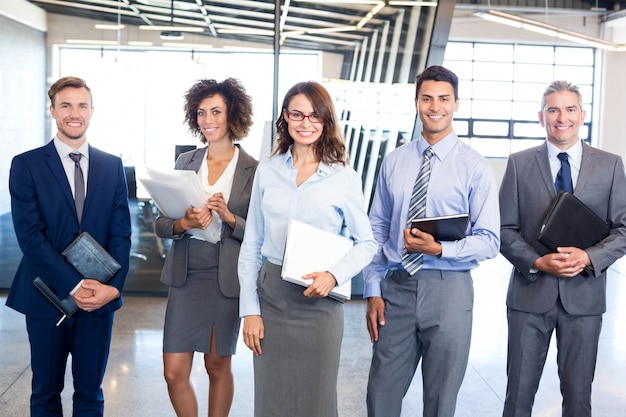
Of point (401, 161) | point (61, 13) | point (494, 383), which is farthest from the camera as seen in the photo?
point (61, 13)

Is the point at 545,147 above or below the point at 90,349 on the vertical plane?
above

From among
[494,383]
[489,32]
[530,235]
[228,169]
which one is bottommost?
[494,383]

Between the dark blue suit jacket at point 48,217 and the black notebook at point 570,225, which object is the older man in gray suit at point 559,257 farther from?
the dark blue suit jacket at point 48,217

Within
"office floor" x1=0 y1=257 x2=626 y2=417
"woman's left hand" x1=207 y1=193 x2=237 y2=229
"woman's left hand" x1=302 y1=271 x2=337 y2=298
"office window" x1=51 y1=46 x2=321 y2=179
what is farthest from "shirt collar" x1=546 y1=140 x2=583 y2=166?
"office window" x1=51 y1=46 x2=321 y2=179

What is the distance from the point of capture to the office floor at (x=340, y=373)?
4453 mm

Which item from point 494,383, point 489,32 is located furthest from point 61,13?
point 489,32

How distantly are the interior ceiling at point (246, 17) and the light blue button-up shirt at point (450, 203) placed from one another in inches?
159

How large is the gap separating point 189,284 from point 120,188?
20.4 inches

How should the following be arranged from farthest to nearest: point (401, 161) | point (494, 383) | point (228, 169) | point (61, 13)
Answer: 1. point (61, 13)
2. point (494, 383)
3. point (228, 169)
4. point (401, 161)

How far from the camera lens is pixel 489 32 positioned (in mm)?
17375

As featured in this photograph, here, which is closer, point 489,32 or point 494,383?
point 494,383

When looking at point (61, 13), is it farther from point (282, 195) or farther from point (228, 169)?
point (282, 195)

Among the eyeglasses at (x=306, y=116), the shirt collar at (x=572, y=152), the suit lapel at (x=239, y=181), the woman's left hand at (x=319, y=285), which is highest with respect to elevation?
the eyeglasses at (x=306, y=116)

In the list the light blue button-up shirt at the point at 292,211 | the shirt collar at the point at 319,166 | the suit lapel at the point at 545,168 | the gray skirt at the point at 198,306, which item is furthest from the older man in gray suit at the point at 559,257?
the gray skirt at the point at 198,306
